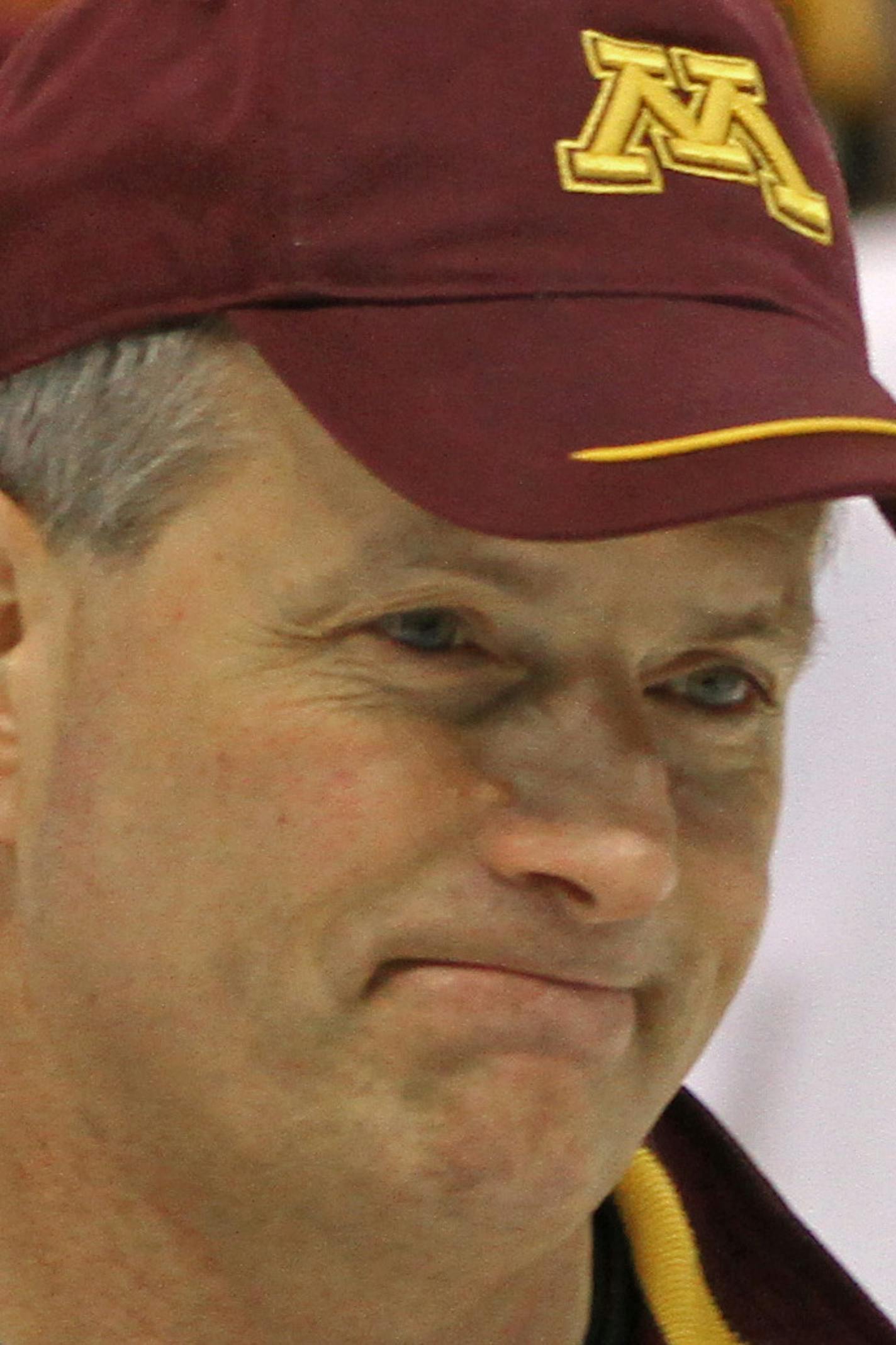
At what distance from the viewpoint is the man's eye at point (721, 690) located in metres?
1.02

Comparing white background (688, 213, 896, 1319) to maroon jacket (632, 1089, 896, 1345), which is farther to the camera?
white background (688, 213, 896, 1319)

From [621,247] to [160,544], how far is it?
21 centimetres

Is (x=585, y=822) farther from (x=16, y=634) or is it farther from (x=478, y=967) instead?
(x=16, y=634)

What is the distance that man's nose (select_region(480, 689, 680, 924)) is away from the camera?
901 mm

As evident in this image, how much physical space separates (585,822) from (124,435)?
236mm

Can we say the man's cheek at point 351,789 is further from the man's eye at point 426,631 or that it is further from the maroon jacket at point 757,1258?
the maroon jacket at point 757,1258

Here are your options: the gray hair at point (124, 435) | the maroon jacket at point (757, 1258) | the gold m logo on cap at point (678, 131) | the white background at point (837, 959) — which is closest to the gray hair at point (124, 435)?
the gray hair at point (124, 435)

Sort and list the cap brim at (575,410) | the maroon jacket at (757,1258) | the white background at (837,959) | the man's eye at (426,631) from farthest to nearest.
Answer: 1. the white background at (837,959)
2. the maroon jacket at (757,1258)
3. the man's eye at (426,631)
4. the cap brim at (575,410)

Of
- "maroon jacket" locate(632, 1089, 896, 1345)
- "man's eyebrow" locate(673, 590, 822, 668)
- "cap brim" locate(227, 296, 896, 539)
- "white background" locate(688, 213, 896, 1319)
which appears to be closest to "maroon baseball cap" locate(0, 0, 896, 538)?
"cap brim" locate(227, 296, 896, 539)

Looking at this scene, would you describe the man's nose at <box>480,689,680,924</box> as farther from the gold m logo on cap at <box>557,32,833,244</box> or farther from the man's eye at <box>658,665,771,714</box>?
the gold m logo on cap at <box>557,32,833,244</box>

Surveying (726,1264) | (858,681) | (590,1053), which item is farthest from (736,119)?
(858,681)

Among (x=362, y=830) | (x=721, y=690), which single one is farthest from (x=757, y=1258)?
(x=362, y=830)

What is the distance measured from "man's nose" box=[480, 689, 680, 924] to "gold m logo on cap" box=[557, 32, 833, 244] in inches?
8.5

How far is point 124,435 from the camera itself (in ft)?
3.05
